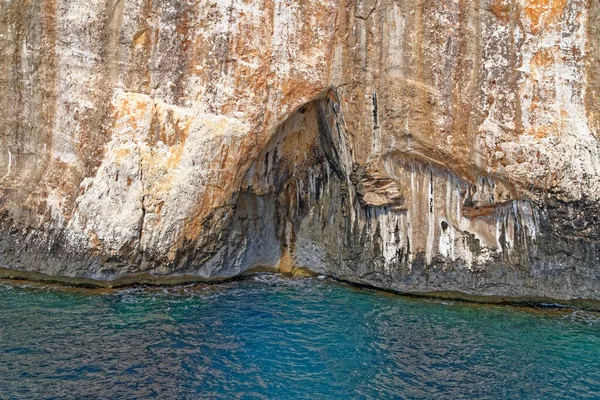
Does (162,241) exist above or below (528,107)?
below

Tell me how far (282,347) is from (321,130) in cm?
653

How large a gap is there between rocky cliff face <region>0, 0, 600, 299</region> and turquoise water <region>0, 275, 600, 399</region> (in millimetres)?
1299

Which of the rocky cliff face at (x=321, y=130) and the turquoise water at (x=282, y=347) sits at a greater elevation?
the rocky cliff face at (x=321, y=130)

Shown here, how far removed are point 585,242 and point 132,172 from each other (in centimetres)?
1110

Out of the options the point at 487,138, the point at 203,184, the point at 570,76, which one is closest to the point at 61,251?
the point at 203,184

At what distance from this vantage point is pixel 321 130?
1644cm

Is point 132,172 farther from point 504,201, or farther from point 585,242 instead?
point 585,242

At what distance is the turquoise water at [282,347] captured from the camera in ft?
34.9

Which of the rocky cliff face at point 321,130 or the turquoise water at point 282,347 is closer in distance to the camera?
the turquoise water at point 282,347

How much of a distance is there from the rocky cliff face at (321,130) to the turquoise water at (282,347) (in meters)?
1.30

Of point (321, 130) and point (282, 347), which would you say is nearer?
point (282, 347)

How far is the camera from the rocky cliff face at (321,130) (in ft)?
45.8

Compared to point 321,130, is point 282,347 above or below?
below

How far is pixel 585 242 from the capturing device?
1420 cm
